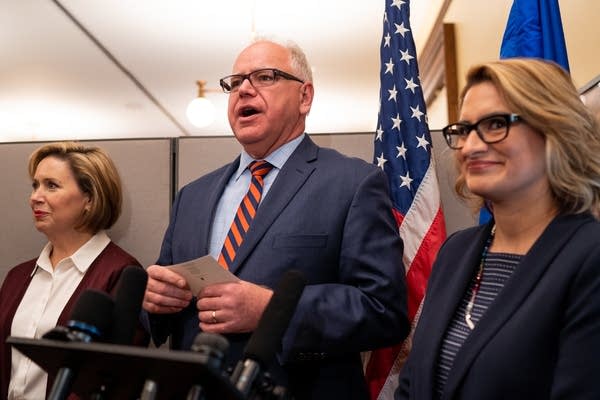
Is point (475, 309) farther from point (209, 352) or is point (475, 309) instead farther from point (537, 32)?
point (537, 32)

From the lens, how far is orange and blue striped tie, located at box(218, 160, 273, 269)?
186 cm

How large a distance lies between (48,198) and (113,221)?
0.79ft

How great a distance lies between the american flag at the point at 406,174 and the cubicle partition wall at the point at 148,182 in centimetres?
21

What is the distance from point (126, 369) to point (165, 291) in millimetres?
917

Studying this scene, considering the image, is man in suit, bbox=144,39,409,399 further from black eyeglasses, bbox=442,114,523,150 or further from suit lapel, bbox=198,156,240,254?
black eyeglasses, bbox=442,114,523,150

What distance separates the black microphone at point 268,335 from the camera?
2.71 feet

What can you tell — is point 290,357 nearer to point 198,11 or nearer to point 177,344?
point 177,344

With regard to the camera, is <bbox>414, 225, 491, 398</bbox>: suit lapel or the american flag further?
the american flag

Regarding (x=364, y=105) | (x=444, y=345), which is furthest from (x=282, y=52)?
(x=364, y=105)

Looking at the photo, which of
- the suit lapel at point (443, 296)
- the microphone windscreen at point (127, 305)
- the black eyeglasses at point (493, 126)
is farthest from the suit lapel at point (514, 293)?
the microphone windscreen at point (127, 305)

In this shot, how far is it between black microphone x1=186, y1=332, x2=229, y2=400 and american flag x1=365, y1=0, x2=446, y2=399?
1.42 meters

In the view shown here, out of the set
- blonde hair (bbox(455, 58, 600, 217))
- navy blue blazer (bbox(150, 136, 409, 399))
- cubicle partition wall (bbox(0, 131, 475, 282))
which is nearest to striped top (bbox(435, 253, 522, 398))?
blonde hair (bbox(455, 58, 600, 217))

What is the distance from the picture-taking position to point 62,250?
249cm

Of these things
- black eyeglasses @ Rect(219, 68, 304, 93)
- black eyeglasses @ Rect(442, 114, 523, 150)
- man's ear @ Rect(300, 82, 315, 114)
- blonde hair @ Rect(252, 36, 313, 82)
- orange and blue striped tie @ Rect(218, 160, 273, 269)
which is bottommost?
orange and blue striped tie @ Rect(218, 160, 273, 269)
